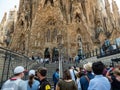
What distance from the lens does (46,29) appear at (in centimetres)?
4359

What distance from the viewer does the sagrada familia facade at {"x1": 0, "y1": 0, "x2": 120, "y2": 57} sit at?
42303 mm

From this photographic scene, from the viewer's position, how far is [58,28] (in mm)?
42844

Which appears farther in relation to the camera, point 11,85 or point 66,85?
point 66,85

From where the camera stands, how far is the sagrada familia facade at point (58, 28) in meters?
42.3

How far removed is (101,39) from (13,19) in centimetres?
2956

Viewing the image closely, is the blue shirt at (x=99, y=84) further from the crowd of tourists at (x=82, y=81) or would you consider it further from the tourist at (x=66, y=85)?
the tourist at (x=66, y=85)


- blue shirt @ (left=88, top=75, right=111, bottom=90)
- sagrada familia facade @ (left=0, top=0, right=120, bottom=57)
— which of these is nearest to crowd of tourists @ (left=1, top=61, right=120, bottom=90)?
blue shirt @ (left=88, top=75, right=111, bottom=90)

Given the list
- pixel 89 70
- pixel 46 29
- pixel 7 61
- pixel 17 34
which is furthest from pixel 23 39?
pixel 89 70

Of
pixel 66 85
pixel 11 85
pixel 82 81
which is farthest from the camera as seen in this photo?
pixel 82 81

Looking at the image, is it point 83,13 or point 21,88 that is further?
point 83,13

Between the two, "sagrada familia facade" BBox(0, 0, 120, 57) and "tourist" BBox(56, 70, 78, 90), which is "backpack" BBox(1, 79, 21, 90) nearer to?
"tourist" BBox(56, 70, 78, 90)


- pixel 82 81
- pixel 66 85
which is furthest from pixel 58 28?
pixel 66 85

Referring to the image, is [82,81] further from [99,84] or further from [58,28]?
[58,28]

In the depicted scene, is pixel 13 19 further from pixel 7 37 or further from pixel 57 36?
pixel 57 36
